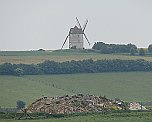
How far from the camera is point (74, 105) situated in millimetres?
93438

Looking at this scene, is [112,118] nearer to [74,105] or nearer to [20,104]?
[74,105]

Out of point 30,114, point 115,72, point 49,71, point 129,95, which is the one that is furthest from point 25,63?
point 30,114

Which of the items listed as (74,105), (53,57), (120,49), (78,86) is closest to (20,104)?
(74,105)

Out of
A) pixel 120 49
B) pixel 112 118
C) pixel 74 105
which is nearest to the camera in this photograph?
pixel 112 118

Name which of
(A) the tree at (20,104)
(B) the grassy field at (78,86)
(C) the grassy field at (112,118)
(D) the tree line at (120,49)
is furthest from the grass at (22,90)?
(D) the tree line at (120,49)

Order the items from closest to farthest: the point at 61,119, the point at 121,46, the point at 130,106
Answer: the point at 61,119, the point at 130,106, the point at 121,46

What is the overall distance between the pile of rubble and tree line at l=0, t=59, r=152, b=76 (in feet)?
164

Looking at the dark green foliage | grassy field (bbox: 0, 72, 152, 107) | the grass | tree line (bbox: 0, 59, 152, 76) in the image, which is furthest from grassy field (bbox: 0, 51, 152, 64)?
the grass

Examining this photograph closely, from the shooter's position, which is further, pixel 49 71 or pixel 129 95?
pixel 49 71

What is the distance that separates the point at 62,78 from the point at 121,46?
47778 millimetres

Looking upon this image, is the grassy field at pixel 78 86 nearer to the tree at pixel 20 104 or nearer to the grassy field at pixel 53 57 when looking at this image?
the tree at pixel 20 104

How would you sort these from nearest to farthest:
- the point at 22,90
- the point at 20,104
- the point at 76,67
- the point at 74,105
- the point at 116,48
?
the point at 74,105
the point at 20,104
the point at 22,90
the point at 76,67
the point at 116,48

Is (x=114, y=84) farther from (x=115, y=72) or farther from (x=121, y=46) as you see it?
(x=121, y=46)

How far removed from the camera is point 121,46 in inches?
7490
